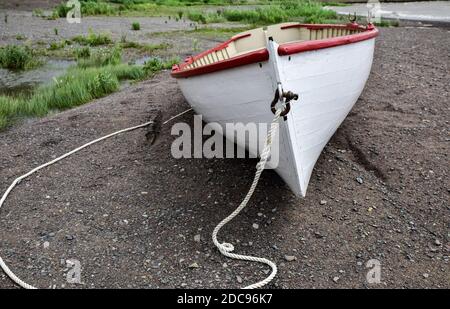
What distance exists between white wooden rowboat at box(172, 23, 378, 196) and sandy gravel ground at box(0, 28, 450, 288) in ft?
1.76

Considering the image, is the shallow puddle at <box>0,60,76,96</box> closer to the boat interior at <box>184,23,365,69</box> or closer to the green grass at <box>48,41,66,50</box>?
the green grass at <box>48,41,66,50</box>

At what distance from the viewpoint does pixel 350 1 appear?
102 ft

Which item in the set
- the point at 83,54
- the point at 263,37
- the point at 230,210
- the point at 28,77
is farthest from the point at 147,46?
the point at 230,210

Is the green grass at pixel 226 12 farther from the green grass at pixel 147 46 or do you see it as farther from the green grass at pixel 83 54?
the green grass at pixel 83 54

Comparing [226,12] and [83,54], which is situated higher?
[226,12]

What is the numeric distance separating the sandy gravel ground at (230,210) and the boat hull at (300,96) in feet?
1.78

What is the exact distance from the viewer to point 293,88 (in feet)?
11.4

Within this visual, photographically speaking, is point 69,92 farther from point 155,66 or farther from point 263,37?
point 263,37

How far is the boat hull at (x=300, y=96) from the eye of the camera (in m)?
3.50

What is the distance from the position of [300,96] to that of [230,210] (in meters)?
1.36

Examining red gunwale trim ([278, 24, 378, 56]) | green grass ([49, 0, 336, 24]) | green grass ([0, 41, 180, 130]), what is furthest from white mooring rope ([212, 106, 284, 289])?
green grass ([49, 0, 336, 24])

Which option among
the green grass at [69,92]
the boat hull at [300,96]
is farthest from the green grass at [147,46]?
the boat hull at [300,96]
